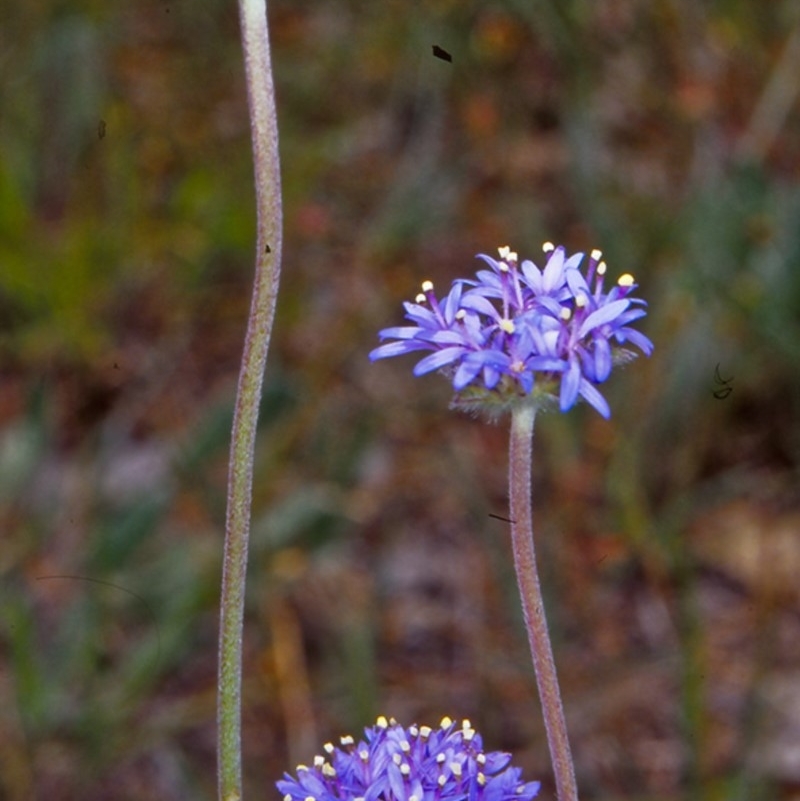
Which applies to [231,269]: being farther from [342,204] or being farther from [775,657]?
[775,657]

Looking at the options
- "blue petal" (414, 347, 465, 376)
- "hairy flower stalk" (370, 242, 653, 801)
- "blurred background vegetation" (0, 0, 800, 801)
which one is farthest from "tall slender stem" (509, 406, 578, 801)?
"blurred background vegetation" (0, 0, 800, 801)

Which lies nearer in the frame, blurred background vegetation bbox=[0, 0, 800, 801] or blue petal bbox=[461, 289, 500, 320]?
blue petal bbox=[461, 289, 500, 320]

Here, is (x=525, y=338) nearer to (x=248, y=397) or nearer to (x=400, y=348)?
(x=400, y=348)

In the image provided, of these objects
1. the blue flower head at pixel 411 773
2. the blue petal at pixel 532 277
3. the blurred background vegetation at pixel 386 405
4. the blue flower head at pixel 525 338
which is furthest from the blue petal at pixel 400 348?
the blurred background vegetation at pixel 386 405

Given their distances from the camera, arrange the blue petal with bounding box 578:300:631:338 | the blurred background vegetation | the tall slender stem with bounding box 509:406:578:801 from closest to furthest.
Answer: the tall slender stem with bounding box 509:406:578:801
the blue petal with bounding box 578:300:631:338
the blurred background vegetation

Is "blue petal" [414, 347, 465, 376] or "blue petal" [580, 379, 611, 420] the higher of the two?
"blue petal" [414, 347, 465, 376]

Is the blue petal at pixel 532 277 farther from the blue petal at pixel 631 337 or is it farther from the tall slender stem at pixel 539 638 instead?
the tall slender stem at pixel 539 638

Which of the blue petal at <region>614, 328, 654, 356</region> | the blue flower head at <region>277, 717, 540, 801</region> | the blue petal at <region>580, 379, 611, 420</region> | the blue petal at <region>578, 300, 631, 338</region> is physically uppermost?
the blue petal at <region>578, 300, 631, 338</region>

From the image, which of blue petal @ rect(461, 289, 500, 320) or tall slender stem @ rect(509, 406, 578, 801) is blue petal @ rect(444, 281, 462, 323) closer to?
blue petal @ rect(461, 289, 500, 320)
